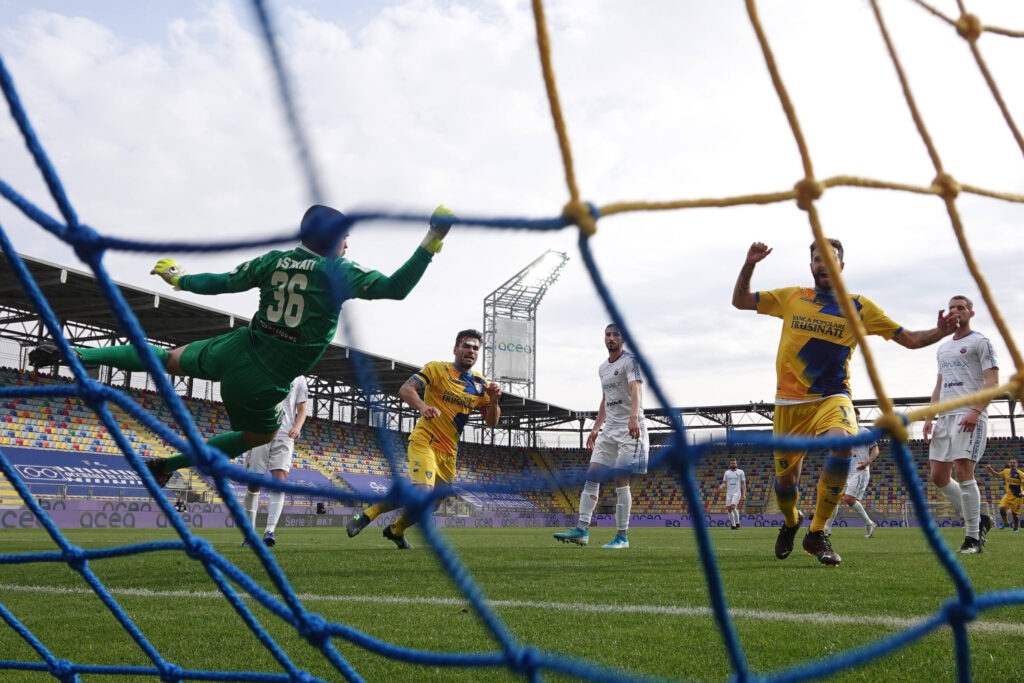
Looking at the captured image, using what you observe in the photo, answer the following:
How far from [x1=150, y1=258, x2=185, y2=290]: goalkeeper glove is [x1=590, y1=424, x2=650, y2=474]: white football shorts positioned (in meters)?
5.52

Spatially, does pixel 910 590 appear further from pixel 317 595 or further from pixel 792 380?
pixel 317 595

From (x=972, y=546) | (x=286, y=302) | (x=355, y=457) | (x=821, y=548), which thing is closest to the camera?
(x=286, y=302)

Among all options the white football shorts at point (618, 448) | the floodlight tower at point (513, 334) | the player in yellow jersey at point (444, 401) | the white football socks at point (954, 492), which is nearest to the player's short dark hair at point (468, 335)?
the player in yellow jersey at point (444, 401)

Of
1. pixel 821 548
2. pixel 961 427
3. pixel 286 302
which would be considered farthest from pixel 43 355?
pixel 961 427

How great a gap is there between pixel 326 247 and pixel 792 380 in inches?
169

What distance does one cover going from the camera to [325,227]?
4.64 feet

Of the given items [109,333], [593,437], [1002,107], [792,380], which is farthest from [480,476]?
[1002,107]

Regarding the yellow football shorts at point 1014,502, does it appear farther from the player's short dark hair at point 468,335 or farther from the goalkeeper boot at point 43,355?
the goalkeeper boot at point 43,355

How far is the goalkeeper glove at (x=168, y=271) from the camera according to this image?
353cm

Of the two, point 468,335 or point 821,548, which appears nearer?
point 821,548

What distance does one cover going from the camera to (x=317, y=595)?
4.23 metres

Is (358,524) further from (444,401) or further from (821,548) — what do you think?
(821,548)

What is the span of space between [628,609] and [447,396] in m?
3.79

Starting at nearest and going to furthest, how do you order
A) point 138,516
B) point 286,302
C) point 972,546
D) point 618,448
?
1. point 286,302
2. point 972,546
3. point 618,448
4. point 138,516
